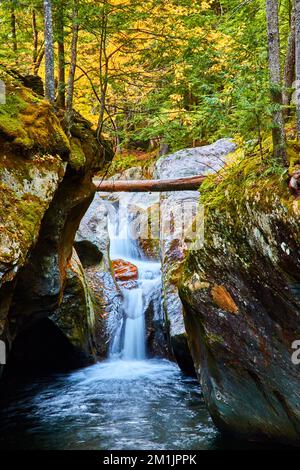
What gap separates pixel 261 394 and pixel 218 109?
12.0 ft

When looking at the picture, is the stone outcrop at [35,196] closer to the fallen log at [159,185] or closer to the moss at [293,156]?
the fallen log at [159,185]

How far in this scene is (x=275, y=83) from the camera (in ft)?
16.7

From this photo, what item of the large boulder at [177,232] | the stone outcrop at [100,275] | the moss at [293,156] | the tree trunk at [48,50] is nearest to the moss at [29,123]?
the tree trunk at [48,50]

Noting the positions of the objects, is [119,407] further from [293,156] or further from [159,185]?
[293,156]

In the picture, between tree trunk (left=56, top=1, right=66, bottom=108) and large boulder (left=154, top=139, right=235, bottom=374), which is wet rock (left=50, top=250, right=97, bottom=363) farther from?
tree trunk (left=56, top=1, right=66, bottom=108)

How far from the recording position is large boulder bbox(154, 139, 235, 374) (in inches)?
421

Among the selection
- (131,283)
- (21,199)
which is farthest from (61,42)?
(131,283)

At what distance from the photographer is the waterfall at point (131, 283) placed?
1246 centimetres

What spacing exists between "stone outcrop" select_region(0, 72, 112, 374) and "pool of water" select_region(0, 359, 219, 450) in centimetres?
166

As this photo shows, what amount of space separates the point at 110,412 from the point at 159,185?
213 inches

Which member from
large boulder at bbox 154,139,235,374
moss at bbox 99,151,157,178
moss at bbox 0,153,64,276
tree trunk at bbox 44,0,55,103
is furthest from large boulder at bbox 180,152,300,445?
moss at bbox 99,151,157,178

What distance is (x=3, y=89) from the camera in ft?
21.9

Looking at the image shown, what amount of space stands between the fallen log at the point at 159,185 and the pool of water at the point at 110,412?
458 centimetres
